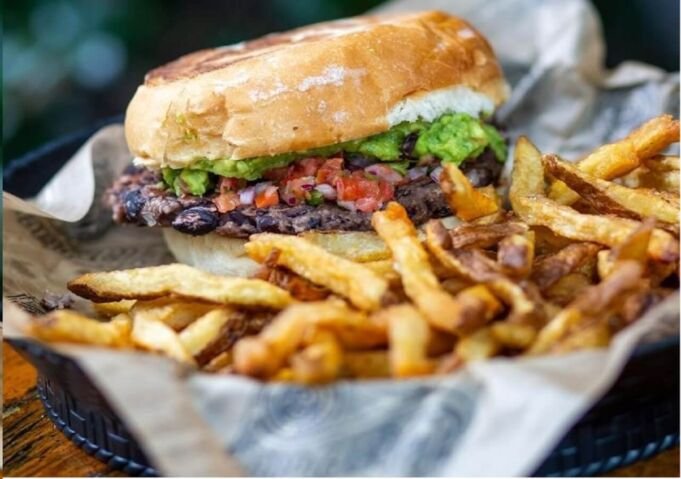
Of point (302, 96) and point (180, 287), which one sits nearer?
point (180, 287)

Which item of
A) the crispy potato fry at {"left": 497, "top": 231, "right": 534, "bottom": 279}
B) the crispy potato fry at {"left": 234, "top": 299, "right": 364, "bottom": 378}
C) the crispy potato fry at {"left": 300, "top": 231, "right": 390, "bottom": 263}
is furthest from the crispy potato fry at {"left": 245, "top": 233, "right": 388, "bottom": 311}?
the crispy potato fry at {"left": 300, "top": 231, "right": 390, "bottom": 263}

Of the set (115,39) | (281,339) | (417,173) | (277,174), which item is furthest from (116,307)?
(115,39)

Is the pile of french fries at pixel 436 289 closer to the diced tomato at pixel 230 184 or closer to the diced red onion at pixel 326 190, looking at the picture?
the diced red onion at pixel 326 190

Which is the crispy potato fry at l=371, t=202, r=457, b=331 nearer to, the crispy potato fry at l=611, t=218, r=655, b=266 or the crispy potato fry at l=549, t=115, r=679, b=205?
the crispy potato fry at l=611, t=218, r=655, b=266

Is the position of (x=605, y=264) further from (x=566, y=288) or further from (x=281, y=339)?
(x=281, y=339)

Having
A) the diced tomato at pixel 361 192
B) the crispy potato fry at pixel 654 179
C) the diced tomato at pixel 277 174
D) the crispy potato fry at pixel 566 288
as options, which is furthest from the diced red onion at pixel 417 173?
the crispy potato fry at pixel 566 288

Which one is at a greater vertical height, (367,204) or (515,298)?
(515,298)

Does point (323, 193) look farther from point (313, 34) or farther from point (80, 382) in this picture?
point (80, 382)
